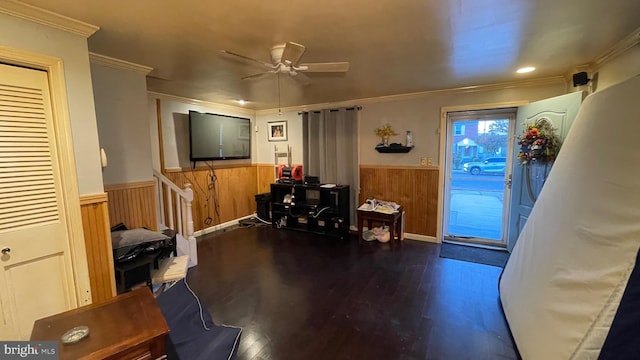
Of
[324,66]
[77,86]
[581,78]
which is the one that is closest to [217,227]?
[77,86]

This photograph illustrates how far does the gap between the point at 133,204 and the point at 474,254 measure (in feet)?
14.1

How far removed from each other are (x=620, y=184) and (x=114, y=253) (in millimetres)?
3472

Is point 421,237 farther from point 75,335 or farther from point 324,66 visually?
point 75,335

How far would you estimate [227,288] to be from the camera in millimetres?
2859

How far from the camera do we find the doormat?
3551 mm

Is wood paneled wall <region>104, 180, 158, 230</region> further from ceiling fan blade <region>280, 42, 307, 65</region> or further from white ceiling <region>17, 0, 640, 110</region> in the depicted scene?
ceiling fan blade <region>280, 42, 307, 65</region>

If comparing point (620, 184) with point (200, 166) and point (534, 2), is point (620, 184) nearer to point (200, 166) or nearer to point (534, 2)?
point (534, 2)

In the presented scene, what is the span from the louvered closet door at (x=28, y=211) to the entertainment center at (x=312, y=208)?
3.32 m

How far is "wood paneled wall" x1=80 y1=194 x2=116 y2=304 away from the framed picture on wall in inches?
145

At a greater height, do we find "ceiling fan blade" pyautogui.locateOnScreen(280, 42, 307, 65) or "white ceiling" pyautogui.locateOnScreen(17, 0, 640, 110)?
"white ceiling" pyautogui.locateOnScreen(17, 0, 640, 110)

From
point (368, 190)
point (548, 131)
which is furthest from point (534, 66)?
point (368, 190)

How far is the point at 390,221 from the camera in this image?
4078 millimetres

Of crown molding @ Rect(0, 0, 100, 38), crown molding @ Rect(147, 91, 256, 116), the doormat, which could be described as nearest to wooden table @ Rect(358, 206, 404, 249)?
the doormat

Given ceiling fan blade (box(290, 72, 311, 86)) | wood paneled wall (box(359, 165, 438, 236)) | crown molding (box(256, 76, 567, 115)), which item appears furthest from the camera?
wood paneled wall (box(359, 165, 438, 236))
